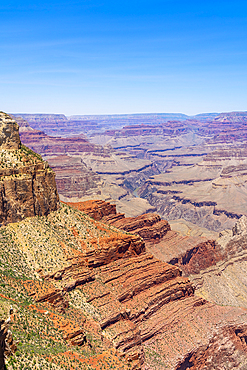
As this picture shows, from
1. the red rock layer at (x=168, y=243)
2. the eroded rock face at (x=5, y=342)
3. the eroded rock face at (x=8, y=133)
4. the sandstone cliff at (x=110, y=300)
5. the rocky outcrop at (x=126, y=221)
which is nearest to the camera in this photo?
the eroded rock face at (x=5, y=342)

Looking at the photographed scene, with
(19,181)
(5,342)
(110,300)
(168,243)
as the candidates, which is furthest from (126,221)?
(5,342)

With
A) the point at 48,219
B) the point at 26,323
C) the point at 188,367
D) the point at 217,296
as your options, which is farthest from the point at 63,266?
the point at 217,296

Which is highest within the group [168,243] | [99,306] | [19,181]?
[19,181]

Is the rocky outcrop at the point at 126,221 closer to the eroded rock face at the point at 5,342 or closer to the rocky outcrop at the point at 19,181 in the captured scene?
the rocky outcrop at the point at 19,181

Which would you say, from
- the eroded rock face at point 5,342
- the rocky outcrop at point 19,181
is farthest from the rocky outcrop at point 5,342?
the rocky outcrop at point 19,181

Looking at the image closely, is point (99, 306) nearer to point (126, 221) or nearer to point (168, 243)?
point (126, 221)

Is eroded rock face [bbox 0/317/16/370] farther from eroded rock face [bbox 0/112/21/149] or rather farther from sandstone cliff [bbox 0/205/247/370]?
eroded rock face [bbox 0/112/21/149]
